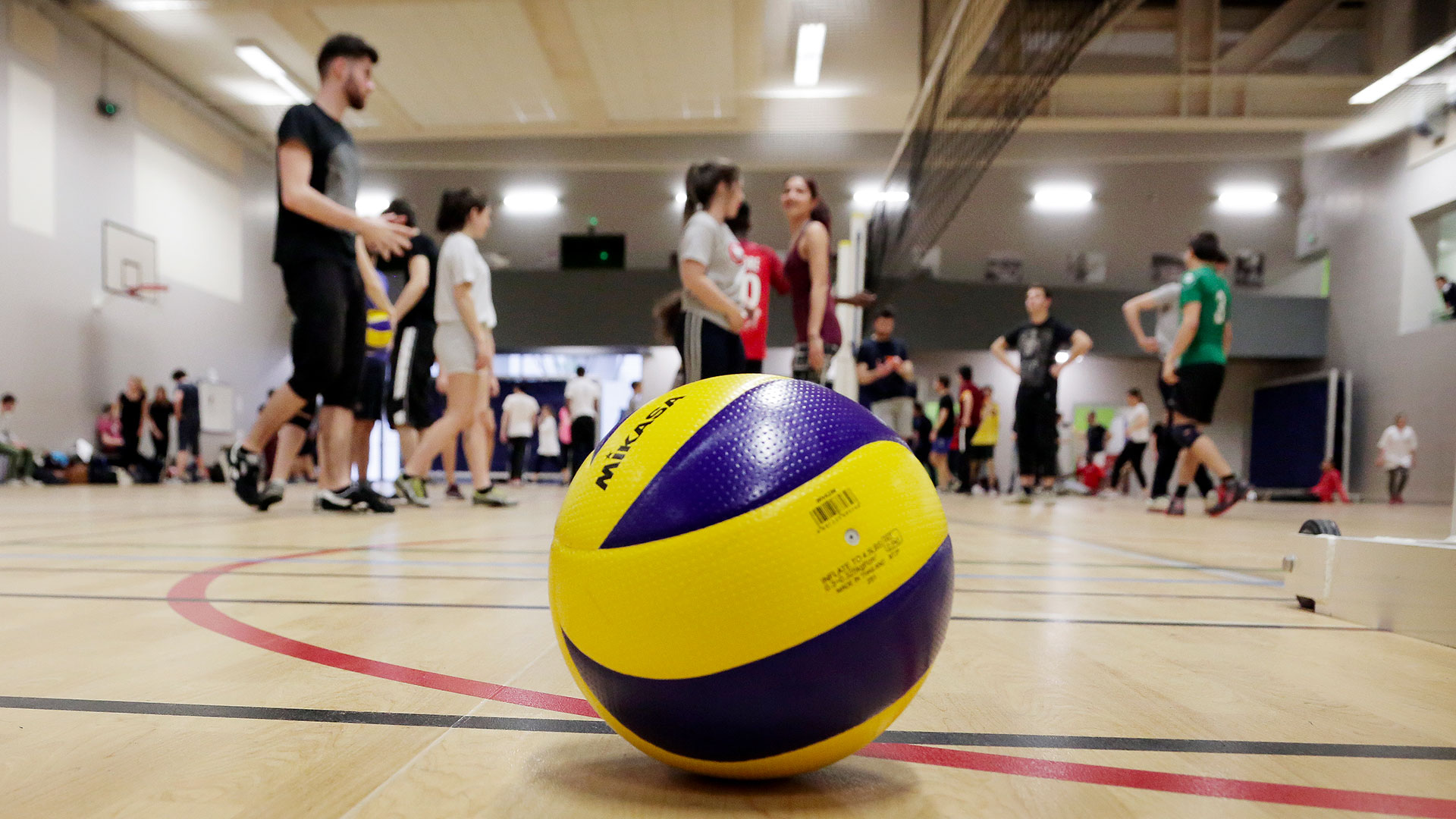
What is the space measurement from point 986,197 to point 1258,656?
Answer: 16978 mm

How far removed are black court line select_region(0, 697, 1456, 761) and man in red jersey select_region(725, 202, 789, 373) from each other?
3049 millimetres

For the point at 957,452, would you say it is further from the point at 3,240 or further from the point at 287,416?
the point at 3,240

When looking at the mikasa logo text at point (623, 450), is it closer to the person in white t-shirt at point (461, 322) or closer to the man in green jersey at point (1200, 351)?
the person in white t-shirt at point (461, 322)

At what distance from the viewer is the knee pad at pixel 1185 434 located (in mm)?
6348

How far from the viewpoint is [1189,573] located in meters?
2.94

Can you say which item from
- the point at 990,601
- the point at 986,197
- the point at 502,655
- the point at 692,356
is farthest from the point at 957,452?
the point at 502,655

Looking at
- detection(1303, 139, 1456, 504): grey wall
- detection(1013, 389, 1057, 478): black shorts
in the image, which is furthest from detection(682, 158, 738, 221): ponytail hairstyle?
detection(1303, 139, 1456, 504): grey wall

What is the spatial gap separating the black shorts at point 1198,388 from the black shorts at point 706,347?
13.7 ft

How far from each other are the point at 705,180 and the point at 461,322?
231 centimetres

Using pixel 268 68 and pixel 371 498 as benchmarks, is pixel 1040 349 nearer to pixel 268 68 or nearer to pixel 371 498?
pixel 371 498

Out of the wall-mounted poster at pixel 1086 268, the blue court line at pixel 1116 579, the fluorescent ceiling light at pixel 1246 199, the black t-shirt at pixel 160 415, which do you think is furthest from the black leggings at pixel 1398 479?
the black t-shirt at pixel 160 415

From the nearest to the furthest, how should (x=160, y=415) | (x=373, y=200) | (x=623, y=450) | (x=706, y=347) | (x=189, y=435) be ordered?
(x=623, y=450)
(x=706, y=347)
(x=160, y=415)
(x=189, y=435)
(x=373, y=200)

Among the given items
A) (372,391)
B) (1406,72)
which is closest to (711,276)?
(372,391)

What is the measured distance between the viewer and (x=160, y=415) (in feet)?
41.0
